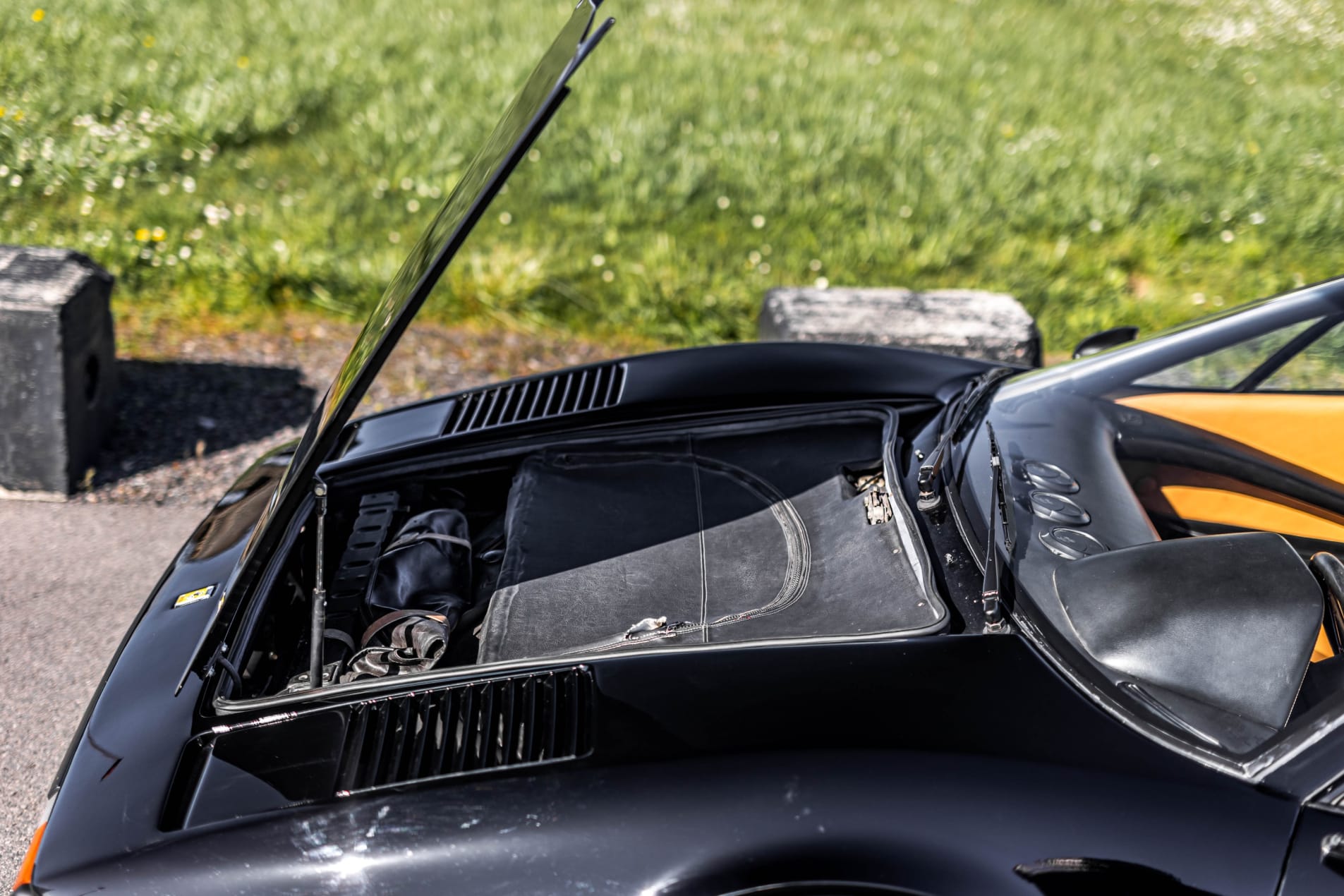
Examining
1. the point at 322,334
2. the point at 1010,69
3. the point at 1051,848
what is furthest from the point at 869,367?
the point at 1010,69

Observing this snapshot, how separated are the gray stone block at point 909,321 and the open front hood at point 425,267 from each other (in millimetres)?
2270

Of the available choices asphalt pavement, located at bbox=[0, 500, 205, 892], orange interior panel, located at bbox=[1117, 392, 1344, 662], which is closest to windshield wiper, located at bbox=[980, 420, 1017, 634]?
orange interior panel, located at bbox=[1117, 392, 1344, 662]

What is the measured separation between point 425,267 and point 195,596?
36.1 inches

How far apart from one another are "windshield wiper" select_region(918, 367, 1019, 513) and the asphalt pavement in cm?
212

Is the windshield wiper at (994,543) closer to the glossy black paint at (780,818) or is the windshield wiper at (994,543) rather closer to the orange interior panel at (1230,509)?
the glossy black paint at (780,818)

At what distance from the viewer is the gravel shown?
4.02 meters

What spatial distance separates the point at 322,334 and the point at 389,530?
3043 millimetres

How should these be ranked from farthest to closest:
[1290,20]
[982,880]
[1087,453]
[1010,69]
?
[1290,20]
[1010,69]
[1087,453]
[982,880]

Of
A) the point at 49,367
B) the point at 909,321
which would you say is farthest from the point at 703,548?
the point at 49,367

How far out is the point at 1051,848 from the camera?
149 centimetres

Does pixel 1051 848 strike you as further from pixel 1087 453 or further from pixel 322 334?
pixel 322 334

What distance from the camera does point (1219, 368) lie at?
2.62 metres

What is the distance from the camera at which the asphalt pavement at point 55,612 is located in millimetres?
2656

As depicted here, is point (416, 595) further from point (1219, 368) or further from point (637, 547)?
point (1219, 368)
